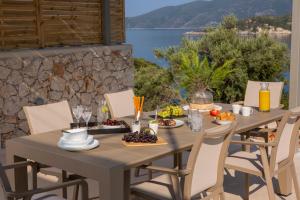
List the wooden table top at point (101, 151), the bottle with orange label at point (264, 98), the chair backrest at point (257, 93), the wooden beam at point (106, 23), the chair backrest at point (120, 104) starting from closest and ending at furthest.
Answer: the wooden table top at point (101, 151) → the bottle with orange label at point (264, 98) → the chair backrest at point (120, 104) → the chair backrest at point (257, 93) → the wooden beam at point (106, 23)

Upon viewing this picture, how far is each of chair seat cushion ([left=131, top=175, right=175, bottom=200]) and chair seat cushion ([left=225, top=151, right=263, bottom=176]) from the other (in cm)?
68

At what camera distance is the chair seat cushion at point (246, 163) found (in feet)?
11.8

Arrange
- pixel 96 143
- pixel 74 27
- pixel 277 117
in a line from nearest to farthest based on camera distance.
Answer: pixel 96 143
pixel 277 117
pixel 74 27

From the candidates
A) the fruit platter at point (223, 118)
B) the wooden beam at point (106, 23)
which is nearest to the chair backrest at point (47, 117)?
the fruit platter at point (223, 118)

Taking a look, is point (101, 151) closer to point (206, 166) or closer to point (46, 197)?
point (46, 197)

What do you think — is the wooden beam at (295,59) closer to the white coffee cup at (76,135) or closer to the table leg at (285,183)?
the table leg at (285,183)

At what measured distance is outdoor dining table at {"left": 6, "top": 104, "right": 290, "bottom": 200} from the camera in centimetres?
255

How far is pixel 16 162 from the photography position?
126 inches

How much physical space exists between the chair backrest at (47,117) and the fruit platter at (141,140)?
975 mm

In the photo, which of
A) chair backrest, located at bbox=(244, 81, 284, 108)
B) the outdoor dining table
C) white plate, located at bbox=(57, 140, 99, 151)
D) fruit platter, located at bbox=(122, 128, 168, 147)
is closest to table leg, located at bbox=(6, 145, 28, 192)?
the outdoor dining table

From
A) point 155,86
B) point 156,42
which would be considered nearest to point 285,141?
point 155,86

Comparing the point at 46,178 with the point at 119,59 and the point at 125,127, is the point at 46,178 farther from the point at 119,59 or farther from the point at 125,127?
the point at 119,59

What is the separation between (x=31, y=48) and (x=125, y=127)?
379 centimetres

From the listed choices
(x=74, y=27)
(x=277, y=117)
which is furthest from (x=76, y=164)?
(x=74, y=27)
